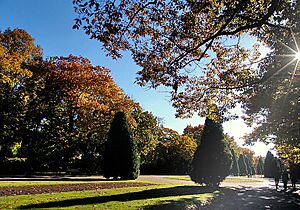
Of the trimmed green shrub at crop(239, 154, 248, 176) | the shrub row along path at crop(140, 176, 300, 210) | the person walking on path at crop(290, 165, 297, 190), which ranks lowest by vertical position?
the shrub row along path at crop(140, 176, 300, 210)

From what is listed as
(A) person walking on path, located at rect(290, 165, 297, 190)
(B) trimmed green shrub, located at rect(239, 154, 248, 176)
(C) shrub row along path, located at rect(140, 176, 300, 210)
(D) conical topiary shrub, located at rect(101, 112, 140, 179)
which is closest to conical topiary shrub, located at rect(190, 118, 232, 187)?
(C) shrub row along path, located at rect(140, 176, 300, 210)

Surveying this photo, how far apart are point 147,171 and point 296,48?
46577mm

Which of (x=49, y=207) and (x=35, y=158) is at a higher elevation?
(x=35, y=158)

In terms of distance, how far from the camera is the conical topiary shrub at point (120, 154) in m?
28.0

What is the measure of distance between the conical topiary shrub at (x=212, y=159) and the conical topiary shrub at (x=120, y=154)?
6.44 metres

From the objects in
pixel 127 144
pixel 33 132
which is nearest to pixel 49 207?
pixel 127 144

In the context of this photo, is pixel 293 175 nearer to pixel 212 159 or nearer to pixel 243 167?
pixel 212 159

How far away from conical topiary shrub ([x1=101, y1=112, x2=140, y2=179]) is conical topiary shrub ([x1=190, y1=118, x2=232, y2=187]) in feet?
21.1

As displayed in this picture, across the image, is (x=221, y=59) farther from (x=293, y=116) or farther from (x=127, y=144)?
(x=127, y=144)

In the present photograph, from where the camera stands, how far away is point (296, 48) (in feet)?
35.0

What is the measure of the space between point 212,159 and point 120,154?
9.22 m

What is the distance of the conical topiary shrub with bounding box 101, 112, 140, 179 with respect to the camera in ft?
91.8

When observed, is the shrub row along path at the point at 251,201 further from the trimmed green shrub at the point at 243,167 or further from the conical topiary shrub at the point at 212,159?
the trimmed green shrub at the point at 243,167

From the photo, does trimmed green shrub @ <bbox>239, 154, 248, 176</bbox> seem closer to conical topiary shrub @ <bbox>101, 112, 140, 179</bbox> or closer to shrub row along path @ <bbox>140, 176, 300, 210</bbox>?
conical topiary shrub @ <bbox>101, 112, 140, 179</bbox>
